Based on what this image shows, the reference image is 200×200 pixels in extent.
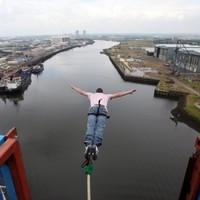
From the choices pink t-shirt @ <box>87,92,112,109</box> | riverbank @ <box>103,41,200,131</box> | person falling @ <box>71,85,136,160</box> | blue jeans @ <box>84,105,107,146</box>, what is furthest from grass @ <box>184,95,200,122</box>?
blue jeans @ <box>84,105,107,146</box>

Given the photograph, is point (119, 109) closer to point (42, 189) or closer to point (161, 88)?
point (161, 88)

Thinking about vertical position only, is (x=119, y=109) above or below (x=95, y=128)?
below

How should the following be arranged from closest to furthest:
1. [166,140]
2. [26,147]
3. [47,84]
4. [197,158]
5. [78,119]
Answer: [197,158] < [26,147] < [166,140] < [78,119] < [47,84]

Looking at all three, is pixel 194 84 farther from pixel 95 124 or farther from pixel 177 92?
pixel 95 124

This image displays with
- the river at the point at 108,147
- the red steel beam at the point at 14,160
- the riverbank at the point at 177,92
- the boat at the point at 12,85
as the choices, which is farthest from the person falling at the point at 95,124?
the boat at the point at 12,85

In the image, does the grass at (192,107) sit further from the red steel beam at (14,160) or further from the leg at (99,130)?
the red steel beam at (14,160)

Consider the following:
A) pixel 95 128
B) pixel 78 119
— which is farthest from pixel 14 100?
pixel 95 128

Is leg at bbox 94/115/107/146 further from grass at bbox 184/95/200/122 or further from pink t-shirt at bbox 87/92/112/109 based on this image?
grass at bbox 184/95/200/122
